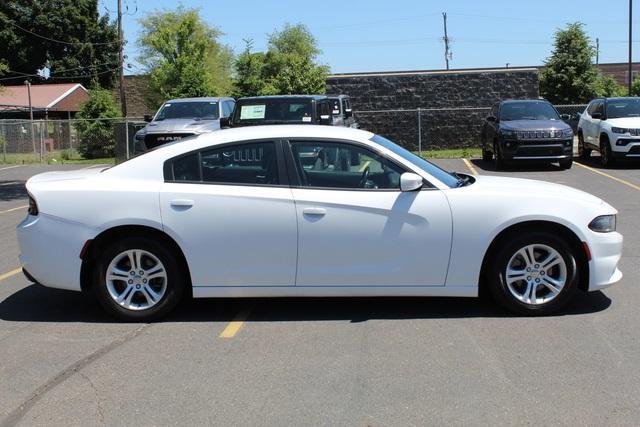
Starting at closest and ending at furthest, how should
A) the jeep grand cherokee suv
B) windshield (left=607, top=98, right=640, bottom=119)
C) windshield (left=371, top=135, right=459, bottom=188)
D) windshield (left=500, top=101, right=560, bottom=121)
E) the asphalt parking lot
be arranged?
A: 1. the asphalt parking lot
2. windshield (left=371, top=135, right=459, bottom=188)
3. the jeep grand cherokee suv
4. windshield (left=500, top=101, right=560, bottom=121)
5. windshield (left=607, top=98, right=640, bottom=119)

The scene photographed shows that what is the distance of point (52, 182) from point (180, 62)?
3097cm

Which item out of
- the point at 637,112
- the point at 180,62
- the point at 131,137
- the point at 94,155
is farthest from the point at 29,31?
the point at 637,112

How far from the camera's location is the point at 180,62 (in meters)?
35.1

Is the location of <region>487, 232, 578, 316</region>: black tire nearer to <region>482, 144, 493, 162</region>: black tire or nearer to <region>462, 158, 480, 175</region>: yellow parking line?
<region>462, 158, 480, 175</region>: yellow parking line

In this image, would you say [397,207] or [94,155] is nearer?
[397,207]

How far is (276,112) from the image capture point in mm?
13602

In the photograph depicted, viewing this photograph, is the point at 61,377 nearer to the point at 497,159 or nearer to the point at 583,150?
the point at 497,159

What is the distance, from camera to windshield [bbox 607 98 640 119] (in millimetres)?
16953

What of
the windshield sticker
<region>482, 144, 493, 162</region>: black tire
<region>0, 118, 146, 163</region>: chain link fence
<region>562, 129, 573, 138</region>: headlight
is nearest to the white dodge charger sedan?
the windshield sticker

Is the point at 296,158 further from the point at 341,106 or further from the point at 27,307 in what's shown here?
the point at 341,106

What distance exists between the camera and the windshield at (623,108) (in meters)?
17.0

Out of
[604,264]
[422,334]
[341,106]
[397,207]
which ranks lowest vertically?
[422,334]

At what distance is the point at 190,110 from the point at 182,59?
20.7 m

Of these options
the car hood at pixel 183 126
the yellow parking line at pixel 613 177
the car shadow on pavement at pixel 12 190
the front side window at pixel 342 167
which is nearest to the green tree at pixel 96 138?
the car shadow on pavement at pixel 12 190
